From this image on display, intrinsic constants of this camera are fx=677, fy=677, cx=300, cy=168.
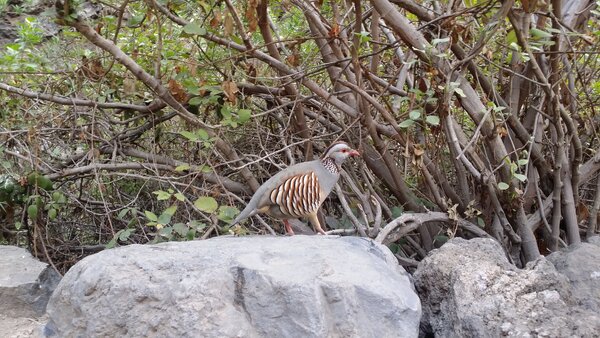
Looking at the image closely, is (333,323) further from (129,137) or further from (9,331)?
(129,137)

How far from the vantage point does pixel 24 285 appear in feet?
16.2

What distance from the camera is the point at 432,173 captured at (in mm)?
5195

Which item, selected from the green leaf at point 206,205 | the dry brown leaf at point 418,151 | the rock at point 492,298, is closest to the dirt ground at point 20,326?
the green leaf at point 206,205

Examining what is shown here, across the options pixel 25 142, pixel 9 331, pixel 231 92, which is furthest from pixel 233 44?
pixel 9 331

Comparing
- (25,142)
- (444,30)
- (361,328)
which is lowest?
(25,142)

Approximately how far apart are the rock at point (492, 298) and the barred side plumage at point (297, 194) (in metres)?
0.81

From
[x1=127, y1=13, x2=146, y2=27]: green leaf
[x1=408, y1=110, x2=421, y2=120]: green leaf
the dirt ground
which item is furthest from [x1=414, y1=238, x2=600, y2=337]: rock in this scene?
[x1=127, y1=13, x2=146, y2=27]: green leaf

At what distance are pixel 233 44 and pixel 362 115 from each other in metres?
1.10

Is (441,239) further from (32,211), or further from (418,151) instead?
(32,211)

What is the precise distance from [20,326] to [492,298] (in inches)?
126

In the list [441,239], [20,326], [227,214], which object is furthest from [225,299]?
[441,239]

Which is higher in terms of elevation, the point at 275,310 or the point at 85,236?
the point at 275,310

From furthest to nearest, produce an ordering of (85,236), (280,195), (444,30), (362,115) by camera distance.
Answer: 1. (85,236)
2. (362,115)
3. (444,30)
4. (280,195)

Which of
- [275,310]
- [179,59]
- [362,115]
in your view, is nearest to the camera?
[275,310]
